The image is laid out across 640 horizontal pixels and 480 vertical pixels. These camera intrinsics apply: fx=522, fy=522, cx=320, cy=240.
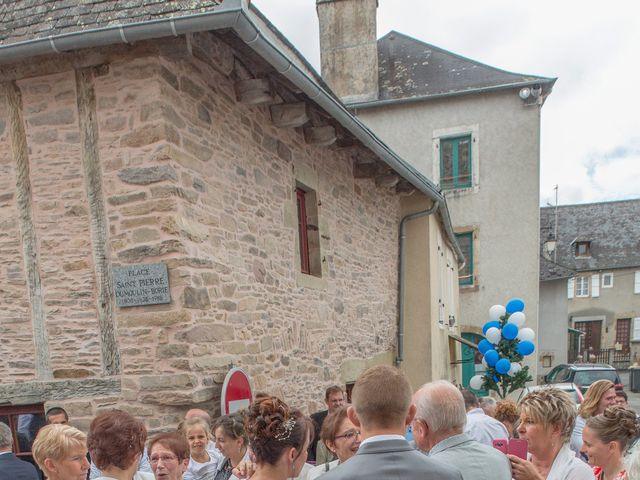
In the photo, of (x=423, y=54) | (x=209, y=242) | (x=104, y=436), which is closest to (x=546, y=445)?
(x=104, y=436)

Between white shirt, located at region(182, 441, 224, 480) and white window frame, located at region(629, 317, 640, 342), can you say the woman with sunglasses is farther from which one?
white window frame, located at region(629, 317, 640, 342)

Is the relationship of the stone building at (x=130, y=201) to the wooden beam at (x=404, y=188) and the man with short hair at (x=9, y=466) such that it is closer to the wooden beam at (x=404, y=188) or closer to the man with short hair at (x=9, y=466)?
the man with short hair at (x=9, y=466)

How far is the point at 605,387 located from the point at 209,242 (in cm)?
316

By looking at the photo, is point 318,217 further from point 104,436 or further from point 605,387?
point 104,436

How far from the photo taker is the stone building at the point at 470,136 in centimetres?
1446

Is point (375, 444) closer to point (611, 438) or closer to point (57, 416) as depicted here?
point (611, 438)

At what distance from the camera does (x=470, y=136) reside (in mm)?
14836

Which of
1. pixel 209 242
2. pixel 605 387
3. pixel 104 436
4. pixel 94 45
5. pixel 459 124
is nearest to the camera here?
pixel 104 436

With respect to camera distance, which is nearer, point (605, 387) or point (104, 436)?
point (104, 436)

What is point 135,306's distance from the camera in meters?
4.11

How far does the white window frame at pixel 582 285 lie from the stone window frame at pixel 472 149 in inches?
686

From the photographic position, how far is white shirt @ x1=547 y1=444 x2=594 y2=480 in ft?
7.86

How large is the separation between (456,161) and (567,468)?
13.3 m

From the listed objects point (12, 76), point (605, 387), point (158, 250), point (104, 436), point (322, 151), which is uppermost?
point (12, 76)
